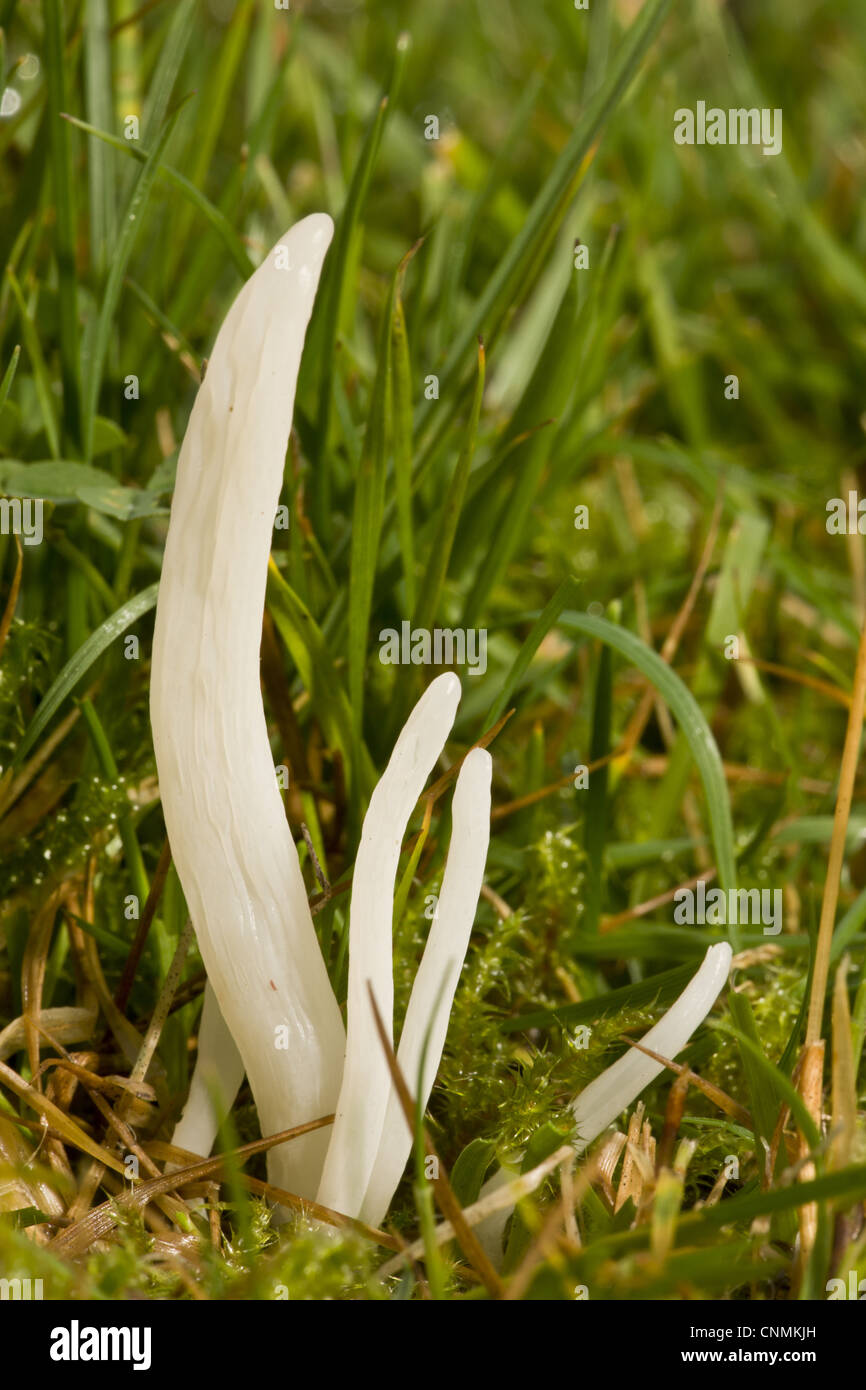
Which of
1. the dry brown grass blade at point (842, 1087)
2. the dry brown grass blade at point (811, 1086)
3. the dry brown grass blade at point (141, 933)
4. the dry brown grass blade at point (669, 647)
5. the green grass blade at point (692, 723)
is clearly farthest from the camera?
the dry brown grass blade at point (669, 647)

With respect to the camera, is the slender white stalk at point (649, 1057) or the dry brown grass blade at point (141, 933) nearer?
the slender white stalk at point (649, 1057)

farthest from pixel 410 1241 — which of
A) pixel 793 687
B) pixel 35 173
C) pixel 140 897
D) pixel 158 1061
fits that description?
pixel 35 173

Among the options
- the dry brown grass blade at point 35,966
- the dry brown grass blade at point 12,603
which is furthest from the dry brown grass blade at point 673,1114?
the dry brown grass blade at point 12,603

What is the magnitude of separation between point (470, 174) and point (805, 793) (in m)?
1.82

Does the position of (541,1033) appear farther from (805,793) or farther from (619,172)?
(619,172)

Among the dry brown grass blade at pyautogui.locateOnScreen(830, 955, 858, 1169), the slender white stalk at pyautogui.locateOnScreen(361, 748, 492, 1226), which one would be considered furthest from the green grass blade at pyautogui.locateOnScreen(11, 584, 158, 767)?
the dry brown grass blade at pyautogui.locateOnScreen(830, 955, 858, 1169)

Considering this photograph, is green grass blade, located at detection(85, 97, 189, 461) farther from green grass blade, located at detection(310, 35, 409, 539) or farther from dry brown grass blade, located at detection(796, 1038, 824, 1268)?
dry brown grass blade, located at detection(796, 1038, 824, 1268)

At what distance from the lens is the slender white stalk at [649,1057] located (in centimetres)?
121

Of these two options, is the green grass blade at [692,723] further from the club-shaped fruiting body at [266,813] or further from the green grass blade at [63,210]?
the green grass blade at [63,210]

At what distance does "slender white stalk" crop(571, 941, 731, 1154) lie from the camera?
121 cm

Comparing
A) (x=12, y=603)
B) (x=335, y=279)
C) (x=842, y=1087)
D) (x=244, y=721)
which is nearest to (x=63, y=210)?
(x=335, y=279)

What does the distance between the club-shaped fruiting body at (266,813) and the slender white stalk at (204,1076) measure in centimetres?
5

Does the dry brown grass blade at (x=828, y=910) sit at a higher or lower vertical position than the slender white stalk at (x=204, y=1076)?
higher

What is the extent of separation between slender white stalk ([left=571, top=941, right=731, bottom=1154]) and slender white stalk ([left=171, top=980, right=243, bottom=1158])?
→ 1.27 ft
